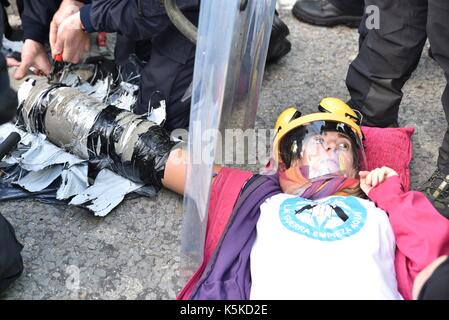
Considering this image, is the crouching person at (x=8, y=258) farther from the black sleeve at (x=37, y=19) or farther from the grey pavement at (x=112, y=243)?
the black sleeve at (x=37, y=19)

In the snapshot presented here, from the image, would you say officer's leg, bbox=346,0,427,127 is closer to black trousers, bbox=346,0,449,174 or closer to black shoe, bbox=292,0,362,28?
black trousers, bbox=346,0,449,174

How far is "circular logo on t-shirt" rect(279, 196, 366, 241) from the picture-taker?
182 centimetres

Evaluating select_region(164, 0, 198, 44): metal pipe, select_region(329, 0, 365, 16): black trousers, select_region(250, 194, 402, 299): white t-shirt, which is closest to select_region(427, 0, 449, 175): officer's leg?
select_region(250, 194, 402, 299): white t-shirt

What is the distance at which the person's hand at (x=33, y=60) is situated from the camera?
2.74 m

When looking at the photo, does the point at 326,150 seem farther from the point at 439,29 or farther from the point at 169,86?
the point at 169,86

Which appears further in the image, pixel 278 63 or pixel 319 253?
pixel 278 63

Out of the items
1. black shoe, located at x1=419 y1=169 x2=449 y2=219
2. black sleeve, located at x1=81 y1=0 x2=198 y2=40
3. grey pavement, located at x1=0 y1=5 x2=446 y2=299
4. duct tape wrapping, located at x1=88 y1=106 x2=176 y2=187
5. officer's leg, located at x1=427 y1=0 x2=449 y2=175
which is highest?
officer's leg, located at x1=427 y1=0 x2=449 y2=175

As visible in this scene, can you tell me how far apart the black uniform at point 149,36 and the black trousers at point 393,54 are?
79 cm

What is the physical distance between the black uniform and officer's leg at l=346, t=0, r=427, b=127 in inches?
30.8

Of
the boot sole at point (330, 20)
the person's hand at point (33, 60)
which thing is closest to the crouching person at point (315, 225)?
the person's hand at point (33, 60)
